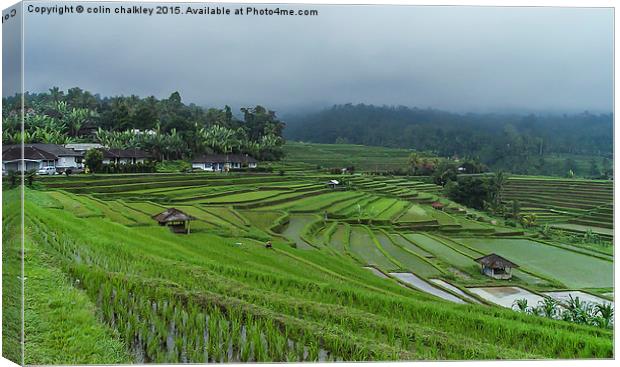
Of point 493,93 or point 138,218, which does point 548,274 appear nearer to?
point 493,93

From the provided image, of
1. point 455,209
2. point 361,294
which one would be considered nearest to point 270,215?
point 361,294

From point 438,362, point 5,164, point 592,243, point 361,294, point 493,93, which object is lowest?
point 438,362

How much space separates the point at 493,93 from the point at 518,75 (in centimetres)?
30

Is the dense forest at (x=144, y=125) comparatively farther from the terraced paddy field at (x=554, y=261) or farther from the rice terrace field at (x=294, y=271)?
the terraced paddy field at (x=554, y=261)

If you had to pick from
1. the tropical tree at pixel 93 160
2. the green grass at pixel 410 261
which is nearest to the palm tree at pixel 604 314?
the green grass at pixel 410 261

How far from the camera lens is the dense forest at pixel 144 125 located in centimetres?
675

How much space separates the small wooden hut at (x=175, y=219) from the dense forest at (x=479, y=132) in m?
1.32

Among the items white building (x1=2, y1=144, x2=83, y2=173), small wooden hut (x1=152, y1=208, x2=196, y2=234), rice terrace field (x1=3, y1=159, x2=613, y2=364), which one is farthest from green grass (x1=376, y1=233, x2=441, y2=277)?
white building (x1=2, y1=144, x2=83, y2=173)

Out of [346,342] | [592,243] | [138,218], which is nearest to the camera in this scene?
[346,342]

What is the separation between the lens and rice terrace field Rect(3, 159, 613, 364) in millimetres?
6520

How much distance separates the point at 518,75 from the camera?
7266 mm

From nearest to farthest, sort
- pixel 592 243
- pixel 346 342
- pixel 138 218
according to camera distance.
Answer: pixel 346 342 → pixel 138 218 → pixel 592 243

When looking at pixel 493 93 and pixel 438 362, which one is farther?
pixel 493 93

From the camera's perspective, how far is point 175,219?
7.12 meters
